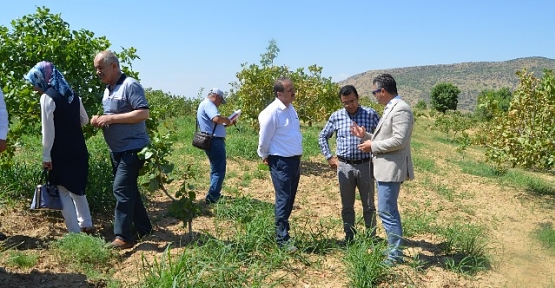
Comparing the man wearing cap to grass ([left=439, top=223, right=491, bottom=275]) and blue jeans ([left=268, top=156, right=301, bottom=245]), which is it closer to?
blue jeans ([left=268, top=156, right=301, bottom=245])

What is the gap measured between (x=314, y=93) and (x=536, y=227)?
19.3ft

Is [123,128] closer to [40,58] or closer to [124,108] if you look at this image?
[124,108]

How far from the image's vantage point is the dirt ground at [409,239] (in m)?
3.76

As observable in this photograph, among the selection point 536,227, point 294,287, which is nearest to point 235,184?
point 294,287

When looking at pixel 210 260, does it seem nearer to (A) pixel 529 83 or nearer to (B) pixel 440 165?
(A) pixel 529 83

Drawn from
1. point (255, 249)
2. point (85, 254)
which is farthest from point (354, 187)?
point (85, 254)

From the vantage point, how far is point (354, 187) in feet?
15.1

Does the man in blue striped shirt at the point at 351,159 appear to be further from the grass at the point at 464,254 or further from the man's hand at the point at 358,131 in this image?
the grass at the point at 464,254

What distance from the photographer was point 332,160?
4.66 meters

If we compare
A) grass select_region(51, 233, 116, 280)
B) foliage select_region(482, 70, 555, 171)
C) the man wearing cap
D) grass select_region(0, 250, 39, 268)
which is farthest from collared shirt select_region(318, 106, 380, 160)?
foliage select_region(482, 70, 555, 171)

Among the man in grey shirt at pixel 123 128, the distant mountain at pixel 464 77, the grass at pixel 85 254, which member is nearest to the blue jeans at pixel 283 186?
the man in grey shirt at pixel 123 128

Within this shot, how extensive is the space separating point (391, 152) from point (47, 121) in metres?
2.98

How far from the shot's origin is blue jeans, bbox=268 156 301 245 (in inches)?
167

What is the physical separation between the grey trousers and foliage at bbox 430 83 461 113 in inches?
1770
